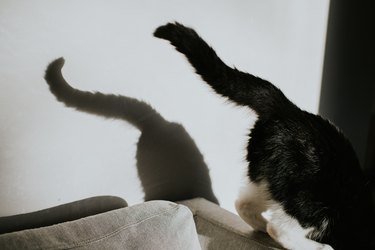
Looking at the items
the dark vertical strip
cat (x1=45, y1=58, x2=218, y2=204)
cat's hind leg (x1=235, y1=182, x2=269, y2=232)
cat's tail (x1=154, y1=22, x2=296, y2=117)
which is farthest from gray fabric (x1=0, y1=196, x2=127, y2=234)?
the dark vertical strip

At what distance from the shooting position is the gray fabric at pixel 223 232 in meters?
0.99

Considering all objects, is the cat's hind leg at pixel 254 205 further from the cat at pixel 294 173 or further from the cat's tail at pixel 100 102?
the cat's tail at pixel 100 102

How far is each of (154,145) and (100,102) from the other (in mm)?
Answer: 243

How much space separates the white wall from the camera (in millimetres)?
901

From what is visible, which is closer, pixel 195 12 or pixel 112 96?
pixel 112 96

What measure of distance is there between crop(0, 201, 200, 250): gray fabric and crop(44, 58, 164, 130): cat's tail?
296 millimetres

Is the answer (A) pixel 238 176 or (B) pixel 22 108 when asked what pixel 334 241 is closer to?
(A) pixel 238 176

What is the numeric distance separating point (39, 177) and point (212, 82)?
1.78 feet

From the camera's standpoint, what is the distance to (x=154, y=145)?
3.88ft

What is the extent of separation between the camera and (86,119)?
103cm

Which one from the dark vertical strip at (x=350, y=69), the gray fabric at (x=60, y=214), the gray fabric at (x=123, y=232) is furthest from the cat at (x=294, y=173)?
the dark vertical strip at (x=350, y=69)

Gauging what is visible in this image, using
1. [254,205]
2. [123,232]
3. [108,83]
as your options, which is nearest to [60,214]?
[123,232]

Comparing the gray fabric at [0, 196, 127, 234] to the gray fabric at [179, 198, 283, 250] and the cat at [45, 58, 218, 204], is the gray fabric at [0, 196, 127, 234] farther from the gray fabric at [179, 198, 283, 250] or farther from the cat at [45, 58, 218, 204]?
the gray fabric at [179, 198, 283, 250]

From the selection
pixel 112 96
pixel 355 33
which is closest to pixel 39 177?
pixel 112 96
